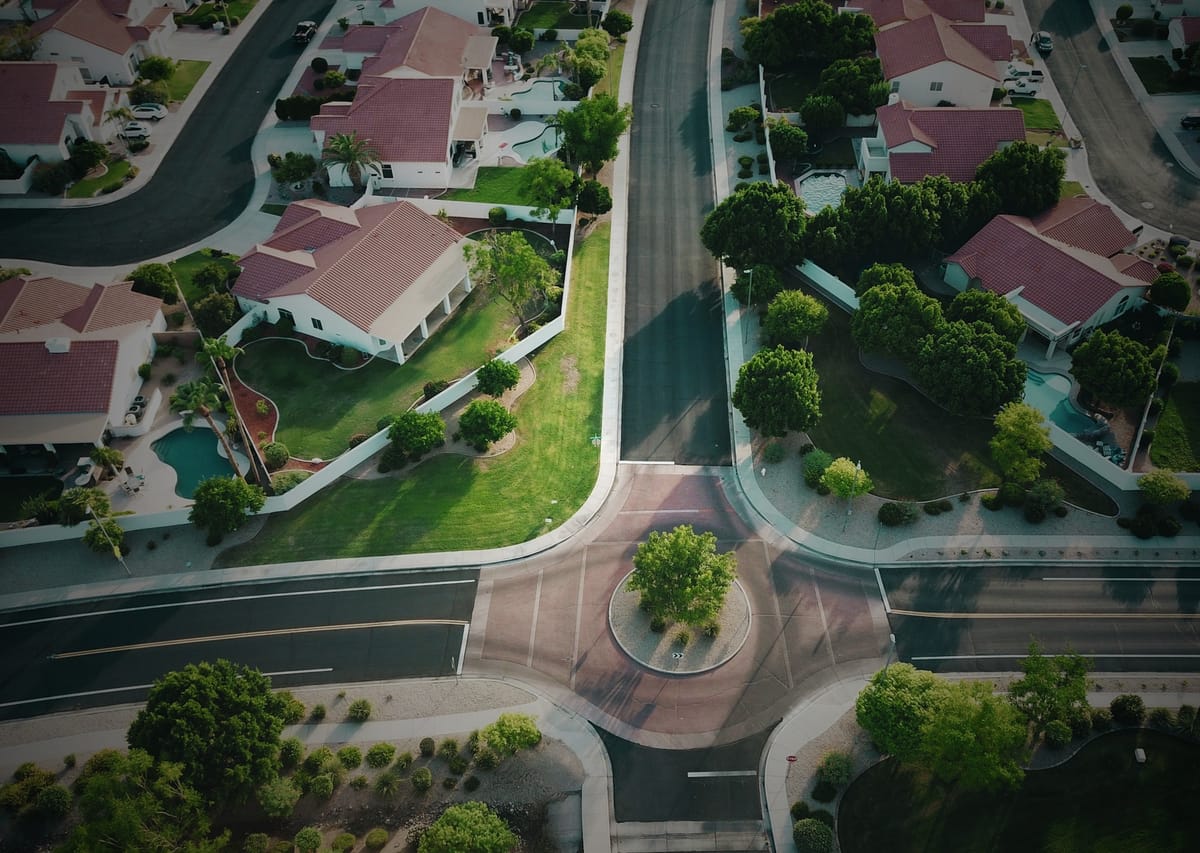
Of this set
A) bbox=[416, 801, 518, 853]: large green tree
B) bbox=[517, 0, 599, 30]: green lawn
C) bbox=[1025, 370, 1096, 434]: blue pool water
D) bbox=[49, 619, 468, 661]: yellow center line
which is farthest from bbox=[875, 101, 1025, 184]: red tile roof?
bbox=[416, 801, 518, 853]: large green tree

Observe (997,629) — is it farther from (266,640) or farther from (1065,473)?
(266,640)

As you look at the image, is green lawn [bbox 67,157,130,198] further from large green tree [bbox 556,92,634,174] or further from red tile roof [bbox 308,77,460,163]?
large green tree [bbox 556,92,634,174]

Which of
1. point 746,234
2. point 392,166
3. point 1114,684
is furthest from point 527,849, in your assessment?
point 392,166

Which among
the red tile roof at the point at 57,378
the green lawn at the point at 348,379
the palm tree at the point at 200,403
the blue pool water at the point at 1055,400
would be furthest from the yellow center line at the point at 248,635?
the blue pool water at the point at 1055,400

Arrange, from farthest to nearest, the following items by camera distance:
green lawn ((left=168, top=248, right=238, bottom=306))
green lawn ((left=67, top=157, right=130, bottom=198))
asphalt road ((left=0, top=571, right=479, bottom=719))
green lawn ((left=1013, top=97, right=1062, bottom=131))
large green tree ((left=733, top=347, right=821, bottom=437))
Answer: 1. green lawn ((left=1013, top=97, right=1062, bottom=131))
2. green lawn ((left=67, top=157, right=130, bottom=198))
3. green lawn ((left=168, top=248, right=238, bottom=306))
4. large green tree ((left=733, top=347, right=821, bottom=437))
5. asphalt road ((left=0, top=571, right=479, bottom=719))

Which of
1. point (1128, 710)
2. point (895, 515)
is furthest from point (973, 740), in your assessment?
point (895, 515)

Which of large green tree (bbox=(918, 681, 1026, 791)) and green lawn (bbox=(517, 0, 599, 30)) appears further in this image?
green lawn (bbox=(517, 0, 599, 30))

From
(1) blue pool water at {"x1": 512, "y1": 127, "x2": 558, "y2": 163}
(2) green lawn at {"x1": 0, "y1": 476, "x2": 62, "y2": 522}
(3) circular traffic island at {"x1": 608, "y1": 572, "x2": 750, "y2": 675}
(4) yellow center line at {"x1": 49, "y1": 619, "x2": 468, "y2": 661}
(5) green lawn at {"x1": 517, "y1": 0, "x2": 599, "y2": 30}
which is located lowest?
(3) circular traffic island at {"x1": 608, "y1": 572, "x2": 750, "y2": 675}
